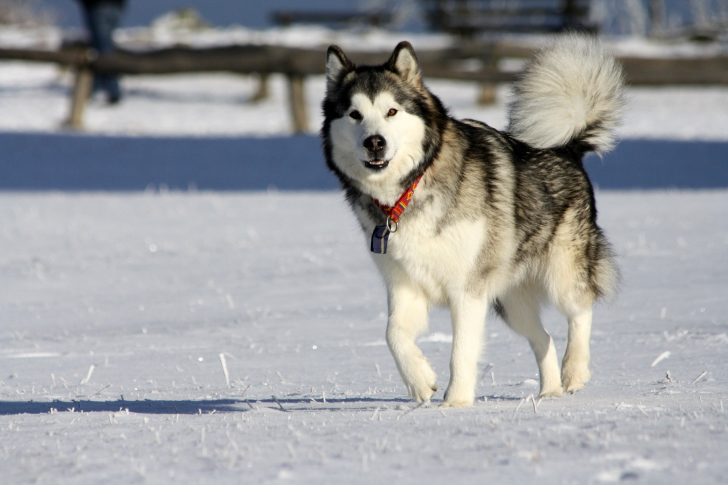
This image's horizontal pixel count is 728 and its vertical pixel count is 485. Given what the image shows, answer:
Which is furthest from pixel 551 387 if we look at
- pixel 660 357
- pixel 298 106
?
pixel 298 106

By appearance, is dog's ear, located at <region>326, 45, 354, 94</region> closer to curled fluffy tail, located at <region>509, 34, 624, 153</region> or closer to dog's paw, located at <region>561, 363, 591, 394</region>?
curled fluffy tail, located at <region>509, 34, 624, 153</region>

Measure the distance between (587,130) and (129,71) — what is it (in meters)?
10.6

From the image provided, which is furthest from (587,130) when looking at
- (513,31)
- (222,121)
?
(513,31)

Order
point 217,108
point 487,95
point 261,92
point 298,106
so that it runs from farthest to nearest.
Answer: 1. point 261,92
2. point 217,108
3. point 487,95
4. point 298,106

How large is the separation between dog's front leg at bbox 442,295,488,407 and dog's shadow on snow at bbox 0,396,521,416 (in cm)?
12

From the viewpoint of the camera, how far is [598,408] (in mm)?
2760

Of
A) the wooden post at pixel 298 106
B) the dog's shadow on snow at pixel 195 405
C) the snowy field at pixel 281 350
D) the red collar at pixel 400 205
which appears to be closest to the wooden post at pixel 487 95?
the wooden post at pixel 298 106

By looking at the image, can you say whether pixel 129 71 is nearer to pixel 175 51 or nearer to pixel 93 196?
pixel 175 51

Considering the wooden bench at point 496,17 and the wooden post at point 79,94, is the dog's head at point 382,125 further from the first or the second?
the wooden bench at point 496,17

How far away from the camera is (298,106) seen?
13.0m

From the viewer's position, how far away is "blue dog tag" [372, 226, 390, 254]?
3.26m

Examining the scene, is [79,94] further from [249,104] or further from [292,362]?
[292,362]

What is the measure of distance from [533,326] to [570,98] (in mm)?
1070

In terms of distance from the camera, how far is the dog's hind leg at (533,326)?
12.1 ft
